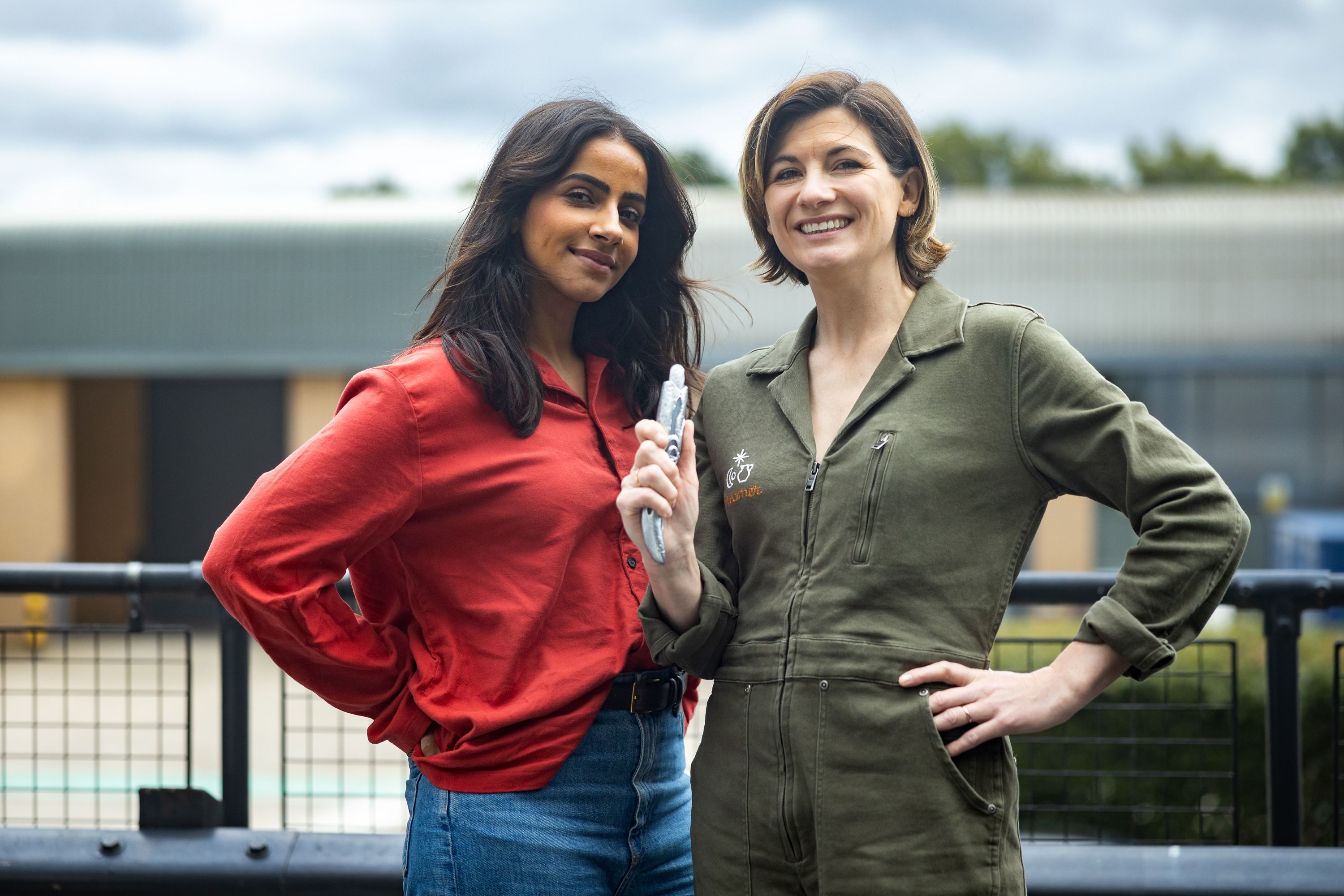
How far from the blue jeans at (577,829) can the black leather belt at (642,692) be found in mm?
19

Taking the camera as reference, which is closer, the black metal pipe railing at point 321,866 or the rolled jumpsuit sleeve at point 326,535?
the rolled jumpsuit sleeve at point 326,535

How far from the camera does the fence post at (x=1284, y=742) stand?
10.4 feet

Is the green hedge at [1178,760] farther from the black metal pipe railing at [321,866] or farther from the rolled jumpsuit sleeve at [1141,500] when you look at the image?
the rolled jumpsuit sleeve at [1141,500]

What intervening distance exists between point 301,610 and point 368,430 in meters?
0.34

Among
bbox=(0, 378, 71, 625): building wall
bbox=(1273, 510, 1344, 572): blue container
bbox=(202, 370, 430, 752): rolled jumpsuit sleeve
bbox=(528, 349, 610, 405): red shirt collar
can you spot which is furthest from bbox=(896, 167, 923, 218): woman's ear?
bbox=(0, 378, 71, 625): building wall

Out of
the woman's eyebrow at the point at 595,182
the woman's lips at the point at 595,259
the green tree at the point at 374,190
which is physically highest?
the green tree at the point at 374,190

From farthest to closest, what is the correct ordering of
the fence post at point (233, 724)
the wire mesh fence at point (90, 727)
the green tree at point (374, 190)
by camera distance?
the green tree at point (374, 190)
the wire mesh fence at point (90, 727)
the fence post at point (233, 724)

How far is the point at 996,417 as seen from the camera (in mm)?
1888

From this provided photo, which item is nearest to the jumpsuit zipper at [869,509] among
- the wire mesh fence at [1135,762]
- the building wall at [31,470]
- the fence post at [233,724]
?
the fence post at [233,724]

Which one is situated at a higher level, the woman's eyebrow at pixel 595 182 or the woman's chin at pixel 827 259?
the woman's eyebrow at pixel 595 182

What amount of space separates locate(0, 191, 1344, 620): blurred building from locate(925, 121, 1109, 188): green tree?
1306 inches

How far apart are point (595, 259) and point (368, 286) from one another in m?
12.7

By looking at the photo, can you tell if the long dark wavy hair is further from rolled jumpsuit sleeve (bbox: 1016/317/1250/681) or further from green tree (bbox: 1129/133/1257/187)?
green tree (bbox: 1129/133/1257/187)

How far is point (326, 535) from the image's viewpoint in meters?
2.01
